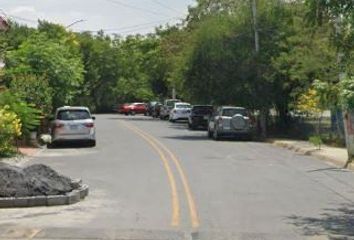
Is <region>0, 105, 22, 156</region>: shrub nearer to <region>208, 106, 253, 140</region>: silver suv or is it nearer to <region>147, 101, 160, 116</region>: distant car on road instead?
<region>208, 106, 253, 140</region>: silver suv

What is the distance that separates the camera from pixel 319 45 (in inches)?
1289

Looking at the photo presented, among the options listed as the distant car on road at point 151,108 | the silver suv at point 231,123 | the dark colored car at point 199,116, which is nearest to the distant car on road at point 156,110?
the distant car on road at point 151,108

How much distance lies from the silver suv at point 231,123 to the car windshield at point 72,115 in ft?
25.8

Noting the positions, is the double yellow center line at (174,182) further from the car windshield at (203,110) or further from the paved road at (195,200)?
the car windshield at (203,110)

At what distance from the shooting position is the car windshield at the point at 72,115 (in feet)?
100

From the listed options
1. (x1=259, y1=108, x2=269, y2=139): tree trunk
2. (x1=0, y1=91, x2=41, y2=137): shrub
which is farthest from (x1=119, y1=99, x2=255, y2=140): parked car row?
(x1=0, y1=91, x2=41, y2=137): shrub

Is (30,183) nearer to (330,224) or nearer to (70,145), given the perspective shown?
(330,224)

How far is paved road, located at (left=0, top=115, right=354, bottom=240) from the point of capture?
11.6 m

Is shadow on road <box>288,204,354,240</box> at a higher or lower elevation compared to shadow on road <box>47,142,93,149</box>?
lower

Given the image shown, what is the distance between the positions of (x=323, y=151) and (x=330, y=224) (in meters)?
16.4

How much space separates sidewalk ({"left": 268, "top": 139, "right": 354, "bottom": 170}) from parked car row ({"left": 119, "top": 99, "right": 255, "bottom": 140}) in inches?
75.4

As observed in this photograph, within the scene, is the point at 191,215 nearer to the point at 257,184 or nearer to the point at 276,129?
the point at 257,184

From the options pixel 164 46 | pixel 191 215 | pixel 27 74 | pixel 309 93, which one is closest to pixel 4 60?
pixel 27 74

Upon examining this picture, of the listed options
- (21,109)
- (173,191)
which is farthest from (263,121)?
(173,191)
